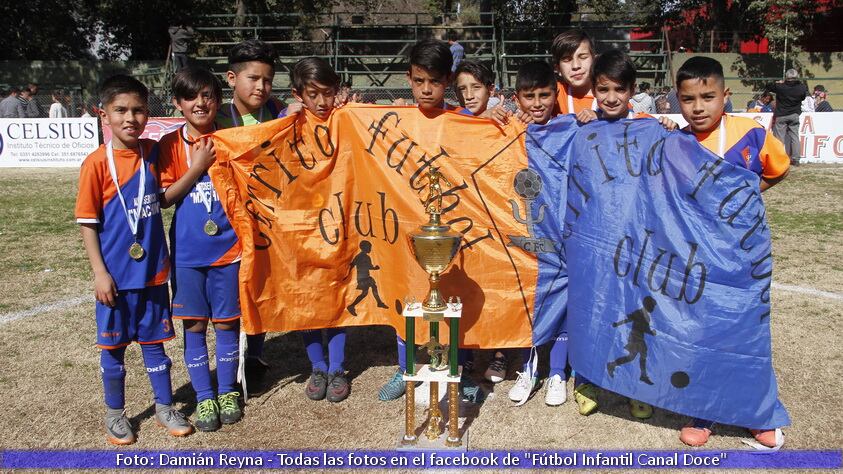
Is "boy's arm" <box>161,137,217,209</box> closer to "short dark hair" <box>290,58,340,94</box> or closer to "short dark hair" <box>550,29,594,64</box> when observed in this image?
"short dark hair" <box>290,58,340,94</box>

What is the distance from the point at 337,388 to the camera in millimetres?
4074

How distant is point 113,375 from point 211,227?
90cm

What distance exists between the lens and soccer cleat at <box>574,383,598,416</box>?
152 inches

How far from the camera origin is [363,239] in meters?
4.06

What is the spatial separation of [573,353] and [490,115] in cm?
140

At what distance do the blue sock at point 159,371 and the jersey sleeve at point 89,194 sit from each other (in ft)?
2.50

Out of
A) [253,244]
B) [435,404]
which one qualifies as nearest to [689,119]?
[435,404]

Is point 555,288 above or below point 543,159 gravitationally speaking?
below

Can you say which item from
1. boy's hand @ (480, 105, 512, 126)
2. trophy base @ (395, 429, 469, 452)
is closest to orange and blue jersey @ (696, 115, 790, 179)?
boy's hand @ (480, 105, 512, 126)

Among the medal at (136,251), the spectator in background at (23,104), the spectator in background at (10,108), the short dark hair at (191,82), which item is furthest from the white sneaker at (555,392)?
the spectator in background at (10,108)

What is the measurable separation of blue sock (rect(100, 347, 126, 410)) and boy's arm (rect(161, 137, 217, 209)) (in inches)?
31.7

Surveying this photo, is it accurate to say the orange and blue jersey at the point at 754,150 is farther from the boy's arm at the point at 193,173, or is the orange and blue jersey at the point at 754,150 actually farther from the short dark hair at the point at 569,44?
the boy's arm at the point at 193,173

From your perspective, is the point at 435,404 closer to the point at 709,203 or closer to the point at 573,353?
the point at 573,353
